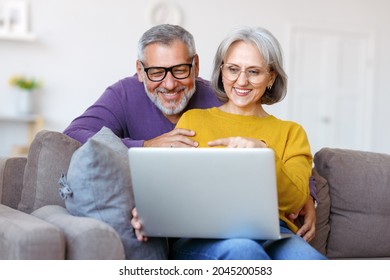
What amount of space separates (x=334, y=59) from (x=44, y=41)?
10.7 feet

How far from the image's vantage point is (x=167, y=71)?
8.76 feet

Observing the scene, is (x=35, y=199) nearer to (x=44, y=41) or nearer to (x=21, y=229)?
(x=21, y=229)

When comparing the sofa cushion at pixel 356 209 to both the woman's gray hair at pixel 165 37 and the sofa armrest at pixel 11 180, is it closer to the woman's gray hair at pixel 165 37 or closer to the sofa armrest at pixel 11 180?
the woman's gray hair at pixel 165 37

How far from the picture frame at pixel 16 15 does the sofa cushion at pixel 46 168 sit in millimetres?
4142

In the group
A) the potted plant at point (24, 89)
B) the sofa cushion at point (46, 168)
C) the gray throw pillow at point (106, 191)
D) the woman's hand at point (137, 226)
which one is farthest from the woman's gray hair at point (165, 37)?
the potted plant at point (24, 89)

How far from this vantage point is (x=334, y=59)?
748 cm

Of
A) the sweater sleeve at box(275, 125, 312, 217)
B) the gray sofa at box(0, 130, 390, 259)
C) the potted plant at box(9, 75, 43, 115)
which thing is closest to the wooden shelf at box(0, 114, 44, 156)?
the potted plant at box(9, 75, 43, 115)

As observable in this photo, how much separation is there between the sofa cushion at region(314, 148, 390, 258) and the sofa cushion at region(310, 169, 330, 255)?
0.11 feet

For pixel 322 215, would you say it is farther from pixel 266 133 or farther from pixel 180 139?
pixel 180 139

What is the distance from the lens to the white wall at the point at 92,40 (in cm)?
626

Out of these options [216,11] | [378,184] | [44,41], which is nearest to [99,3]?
[44,41]

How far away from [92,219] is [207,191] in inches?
13.3

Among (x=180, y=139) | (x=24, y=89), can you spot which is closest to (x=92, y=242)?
(x=180, y=139)

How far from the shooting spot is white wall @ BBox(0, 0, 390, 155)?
20.5 ft
